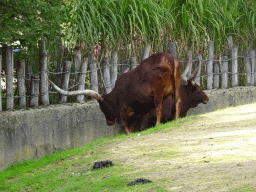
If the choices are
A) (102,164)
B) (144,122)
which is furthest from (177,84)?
(102,164)

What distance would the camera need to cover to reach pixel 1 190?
5312mm

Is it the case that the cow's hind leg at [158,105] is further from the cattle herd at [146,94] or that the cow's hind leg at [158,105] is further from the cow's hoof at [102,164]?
the cow's hoof at [102,164]

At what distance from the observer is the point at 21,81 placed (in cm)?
736

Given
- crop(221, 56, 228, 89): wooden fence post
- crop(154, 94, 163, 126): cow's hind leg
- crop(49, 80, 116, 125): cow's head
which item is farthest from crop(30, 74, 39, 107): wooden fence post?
crop(221, 56, 228, 89): wooden fence post

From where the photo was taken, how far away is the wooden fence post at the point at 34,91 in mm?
7516

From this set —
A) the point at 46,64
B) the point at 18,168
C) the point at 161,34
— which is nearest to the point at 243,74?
the point at 161,34

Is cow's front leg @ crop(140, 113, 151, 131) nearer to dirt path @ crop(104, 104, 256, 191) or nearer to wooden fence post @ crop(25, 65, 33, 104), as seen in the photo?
dirt path @ crop(104, 104, 256, 191)

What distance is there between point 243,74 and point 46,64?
5.09m

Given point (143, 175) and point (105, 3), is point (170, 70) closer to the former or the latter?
point (105, 3)

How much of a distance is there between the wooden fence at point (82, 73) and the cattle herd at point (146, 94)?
404mm

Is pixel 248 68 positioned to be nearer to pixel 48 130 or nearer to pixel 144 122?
pixel 144 122

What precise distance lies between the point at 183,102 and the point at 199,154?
12.2 ft

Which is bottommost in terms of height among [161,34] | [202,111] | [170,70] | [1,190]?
[1,190]

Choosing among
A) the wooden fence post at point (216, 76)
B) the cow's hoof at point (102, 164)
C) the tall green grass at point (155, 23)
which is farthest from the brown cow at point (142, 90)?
the cow's hoof at point (102, 164)
